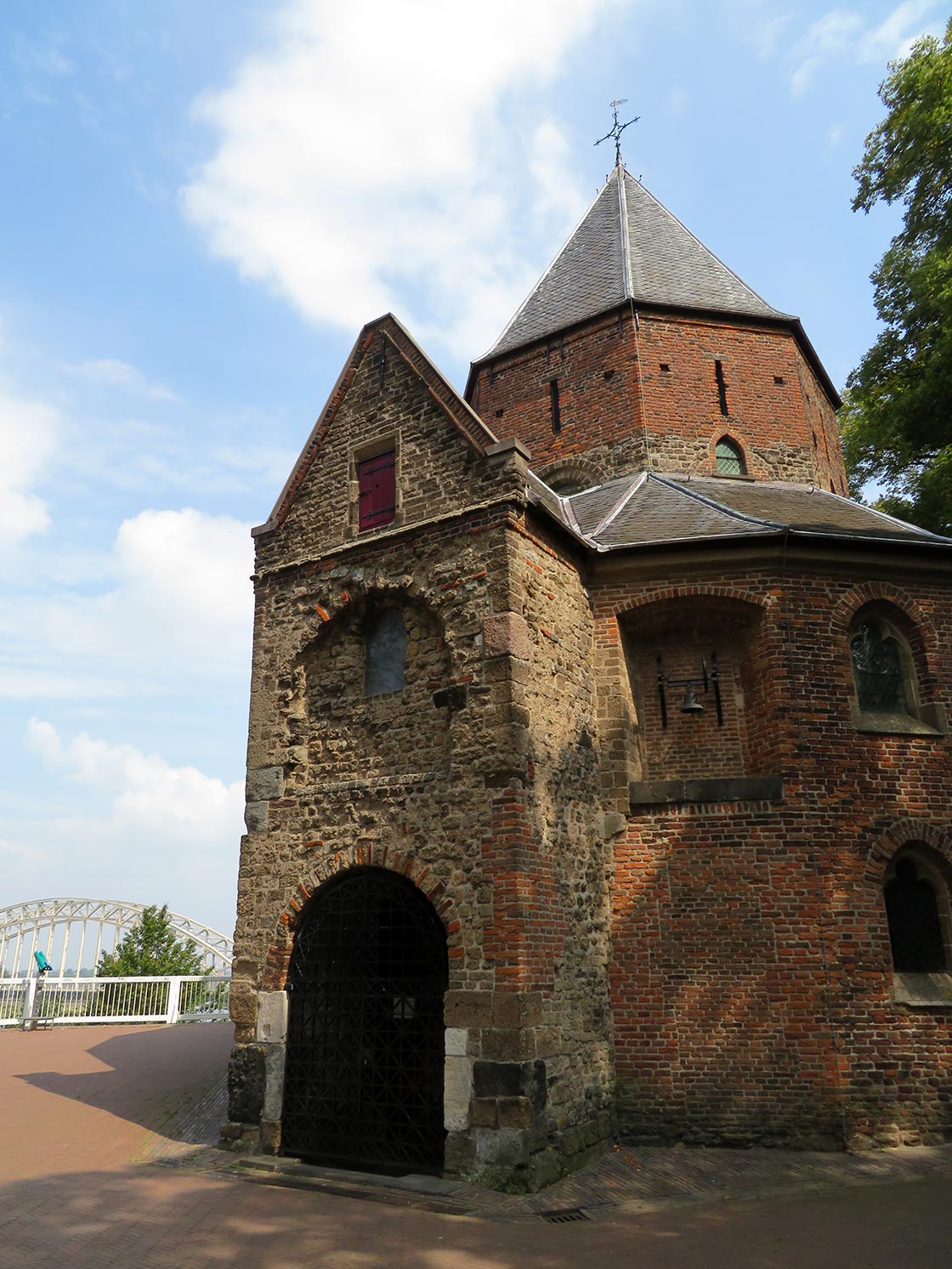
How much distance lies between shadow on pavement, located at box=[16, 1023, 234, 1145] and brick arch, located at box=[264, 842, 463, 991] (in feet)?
6.86

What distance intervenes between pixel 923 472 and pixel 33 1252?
1777 centimetres

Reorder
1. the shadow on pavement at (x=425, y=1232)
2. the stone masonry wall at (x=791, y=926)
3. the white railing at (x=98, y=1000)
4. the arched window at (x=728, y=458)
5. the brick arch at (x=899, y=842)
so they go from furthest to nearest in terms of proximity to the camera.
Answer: the white railing at (x=98, y=1000) < the arched window at (x=728, y=458) < the brick arch at (x=899, y=842) < the stone masonry wall at (x=791, y=926) < the shadow on pavement at (x=425, y=1232)

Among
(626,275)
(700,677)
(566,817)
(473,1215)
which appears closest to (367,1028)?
(473,1215)

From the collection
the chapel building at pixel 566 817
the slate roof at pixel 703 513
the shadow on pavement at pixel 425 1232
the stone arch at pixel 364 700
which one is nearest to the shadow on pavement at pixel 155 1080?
the chapel building at pixel 566 817

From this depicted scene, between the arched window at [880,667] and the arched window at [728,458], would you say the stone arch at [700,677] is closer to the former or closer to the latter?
the arched window at [880,667]

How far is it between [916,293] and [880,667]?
837 cm

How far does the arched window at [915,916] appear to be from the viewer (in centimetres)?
1004

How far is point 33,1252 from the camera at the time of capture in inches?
253

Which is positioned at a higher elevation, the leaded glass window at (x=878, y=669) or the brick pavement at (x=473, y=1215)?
the leaded glass window at (x=878, y=669)

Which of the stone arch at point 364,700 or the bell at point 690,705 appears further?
the bell at point 690,705

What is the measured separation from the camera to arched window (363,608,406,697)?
10602mm

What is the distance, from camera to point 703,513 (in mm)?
12086

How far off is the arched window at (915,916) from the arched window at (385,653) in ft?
19.5

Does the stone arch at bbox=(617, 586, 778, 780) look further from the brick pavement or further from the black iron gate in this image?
the brick pavement
